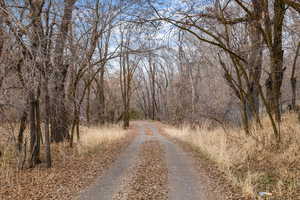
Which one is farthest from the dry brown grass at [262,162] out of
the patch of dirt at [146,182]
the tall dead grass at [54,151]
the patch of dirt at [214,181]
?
the tall dead grass at [54,151]

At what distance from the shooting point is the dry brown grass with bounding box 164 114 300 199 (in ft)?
15.2

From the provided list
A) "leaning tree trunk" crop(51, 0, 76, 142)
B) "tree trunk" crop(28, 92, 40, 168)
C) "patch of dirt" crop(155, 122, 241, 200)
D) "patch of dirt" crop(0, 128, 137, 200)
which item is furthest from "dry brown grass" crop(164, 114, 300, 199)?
"tree trunk" crop(28, 92, 40, 168)

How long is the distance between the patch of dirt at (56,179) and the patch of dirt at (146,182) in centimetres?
96

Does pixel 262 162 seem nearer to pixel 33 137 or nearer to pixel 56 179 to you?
pixel 56 179

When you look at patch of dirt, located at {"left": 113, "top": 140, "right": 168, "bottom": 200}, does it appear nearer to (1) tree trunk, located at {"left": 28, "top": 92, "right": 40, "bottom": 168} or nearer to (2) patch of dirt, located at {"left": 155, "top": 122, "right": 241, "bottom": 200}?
(2) patch of dirt, located at {"left": 155, "top": 122, "right": 241, "bottom": 200}

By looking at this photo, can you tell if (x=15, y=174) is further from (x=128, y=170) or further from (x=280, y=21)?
(x=280, y=21)

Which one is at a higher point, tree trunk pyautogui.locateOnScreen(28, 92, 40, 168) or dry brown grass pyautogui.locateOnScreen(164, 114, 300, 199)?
tree trunk pyautogui.locateOnScreen(28, 92, 40, 168)

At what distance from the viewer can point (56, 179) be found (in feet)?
18.5

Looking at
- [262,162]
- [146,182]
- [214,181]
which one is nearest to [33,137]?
[146,182]

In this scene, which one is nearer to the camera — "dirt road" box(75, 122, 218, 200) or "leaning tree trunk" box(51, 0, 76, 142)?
"dirt road" box(75, 122, 218, 200)

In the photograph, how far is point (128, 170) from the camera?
21.4 ft

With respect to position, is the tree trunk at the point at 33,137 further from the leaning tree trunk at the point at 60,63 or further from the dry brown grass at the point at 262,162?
the dry brown grass at the point at 262,162

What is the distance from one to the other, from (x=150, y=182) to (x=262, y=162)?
317 centimetres

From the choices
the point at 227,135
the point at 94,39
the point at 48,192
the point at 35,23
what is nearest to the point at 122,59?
the point at 94,39
